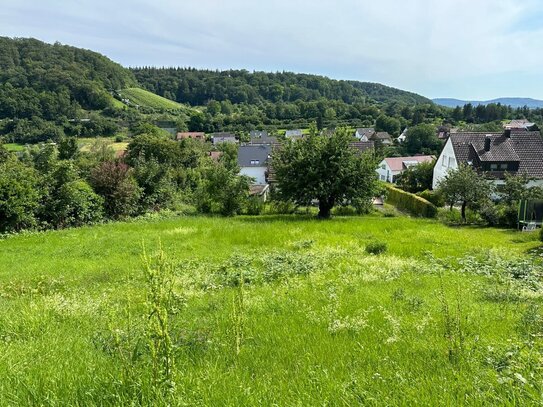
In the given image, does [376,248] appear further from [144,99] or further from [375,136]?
[144,99]

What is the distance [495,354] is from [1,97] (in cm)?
11081

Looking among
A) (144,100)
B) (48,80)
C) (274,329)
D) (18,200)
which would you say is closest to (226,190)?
(18,200)

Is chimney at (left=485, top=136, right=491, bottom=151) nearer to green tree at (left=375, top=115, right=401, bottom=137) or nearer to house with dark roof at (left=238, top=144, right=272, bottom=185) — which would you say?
house with dark roof at (left=238, top=144, right=272, bottom=185)

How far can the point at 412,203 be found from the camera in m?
32.8

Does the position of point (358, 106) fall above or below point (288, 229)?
above

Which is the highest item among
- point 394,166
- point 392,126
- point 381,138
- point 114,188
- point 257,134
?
point 392,126

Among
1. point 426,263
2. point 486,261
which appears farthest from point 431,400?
point 486,261

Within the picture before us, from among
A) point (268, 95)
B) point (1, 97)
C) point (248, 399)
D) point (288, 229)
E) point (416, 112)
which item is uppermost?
point (268, 95)

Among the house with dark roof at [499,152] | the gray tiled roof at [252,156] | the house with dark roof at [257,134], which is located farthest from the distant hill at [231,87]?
the house with dark roof at [499,152]

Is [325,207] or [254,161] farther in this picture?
[254,161]

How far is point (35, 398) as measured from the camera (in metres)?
3.05

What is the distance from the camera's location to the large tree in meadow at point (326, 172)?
78.7ft

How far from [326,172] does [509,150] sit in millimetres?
25467

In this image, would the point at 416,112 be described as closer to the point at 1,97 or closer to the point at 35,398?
the point at 1,97
